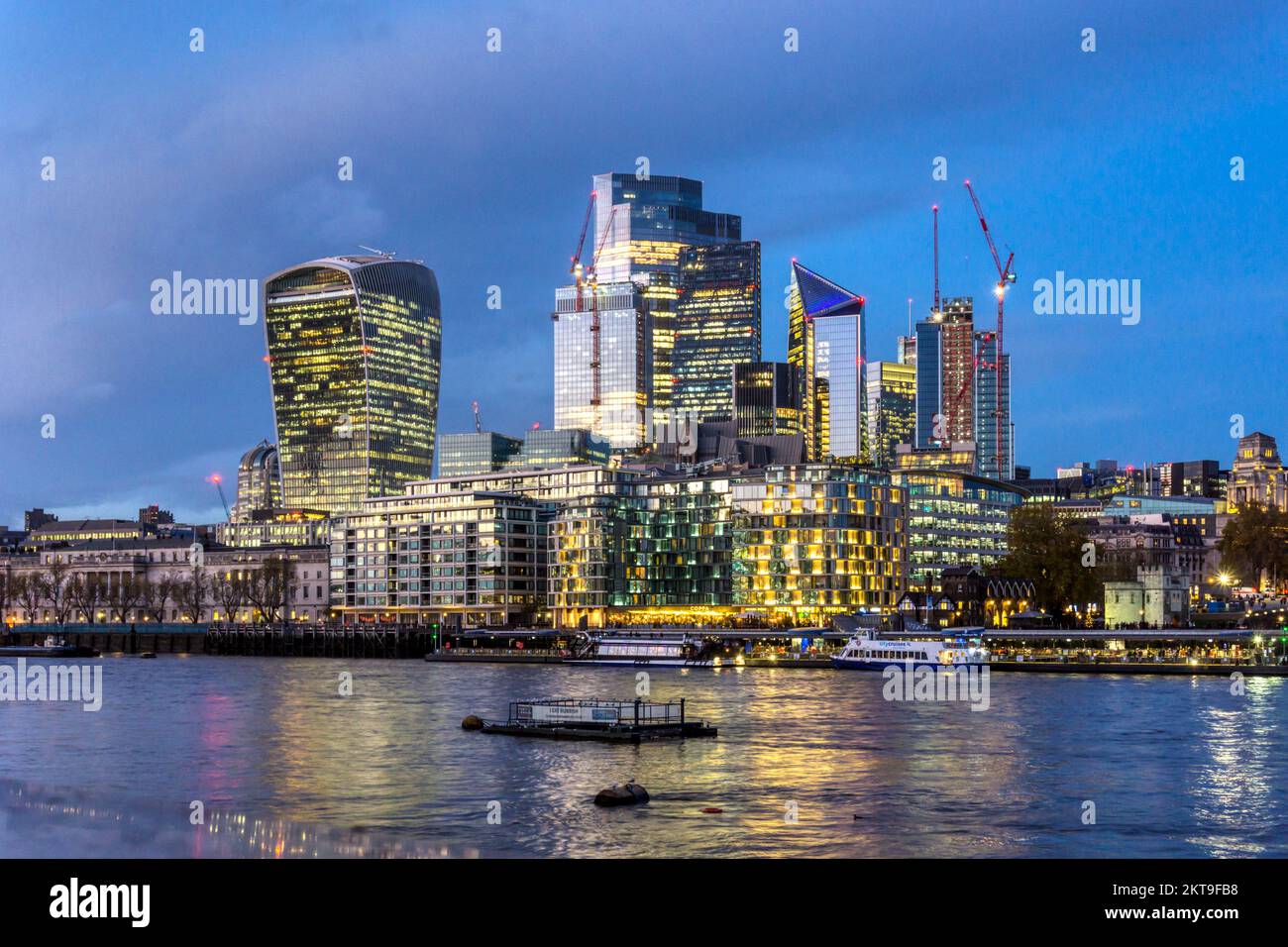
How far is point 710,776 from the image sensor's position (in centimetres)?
6159

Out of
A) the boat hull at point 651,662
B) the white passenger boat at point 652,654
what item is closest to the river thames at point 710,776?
the boat hull at point 651,662

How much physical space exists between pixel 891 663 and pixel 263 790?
4159 inches

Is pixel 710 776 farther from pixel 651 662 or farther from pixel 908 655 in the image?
pixel 651 662

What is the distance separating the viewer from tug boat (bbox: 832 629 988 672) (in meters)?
154

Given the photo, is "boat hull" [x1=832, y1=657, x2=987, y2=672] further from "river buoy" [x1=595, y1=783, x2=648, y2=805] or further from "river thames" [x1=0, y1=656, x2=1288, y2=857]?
"river buoy" [x1=595, y1=783, x2=648, y2=805]

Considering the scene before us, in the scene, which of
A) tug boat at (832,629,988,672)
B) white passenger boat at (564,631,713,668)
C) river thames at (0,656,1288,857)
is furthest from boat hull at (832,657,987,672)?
river thames at (0,656,1288,857)

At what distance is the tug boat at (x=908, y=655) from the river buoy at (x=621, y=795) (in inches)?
3944

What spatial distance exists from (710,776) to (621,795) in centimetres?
899

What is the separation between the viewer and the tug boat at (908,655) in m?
154

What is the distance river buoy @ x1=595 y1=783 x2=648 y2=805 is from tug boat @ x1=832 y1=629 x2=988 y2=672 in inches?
3944

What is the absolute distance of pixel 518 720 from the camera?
3199 inches

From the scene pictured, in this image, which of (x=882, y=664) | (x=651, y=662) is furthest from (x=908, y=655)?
(x=651, y=662)
